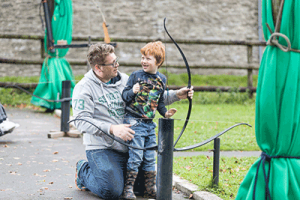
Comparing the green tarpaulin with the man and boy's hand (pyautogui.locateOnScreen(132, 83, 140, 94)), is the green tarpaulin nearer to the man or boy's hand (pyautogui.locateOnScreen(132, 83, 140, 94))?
the man

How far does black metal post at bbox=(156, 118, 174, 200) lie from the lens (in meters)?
2.96

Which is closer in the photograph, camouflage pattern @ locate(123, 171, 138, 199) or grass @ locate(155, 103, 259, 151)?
camouflage pattern @ locate(123, 171, 138, 199)

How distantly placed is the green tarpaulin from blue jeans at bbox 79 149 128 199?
18.4 ft

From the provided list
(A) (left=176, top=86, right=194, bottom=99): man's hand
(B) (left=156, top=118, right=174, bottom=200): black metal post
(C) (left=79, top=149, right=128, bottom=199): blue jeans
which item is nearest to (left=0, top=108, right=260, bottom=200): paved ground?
(C) (left=79, top=149, right=128, bottom=199): blue jeans

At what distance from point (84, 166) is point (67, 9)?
20.1 feet

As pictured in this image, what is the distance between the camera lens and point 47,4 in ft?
32.0

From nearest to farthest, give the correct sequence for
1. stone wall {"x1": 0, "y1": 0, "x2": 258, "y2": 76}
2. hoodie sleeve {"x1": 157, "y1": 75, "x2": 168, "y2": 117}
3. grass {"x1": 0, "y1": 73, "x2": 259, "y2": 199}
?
hoodie sleeve {"x1": 157, "y1": 75, "x2": 168, "y2": 117} < grass {"x1": 0, "y1": 73, "x2": 259, "y2": 199} < stone wall {"x1": 0, "y1": 0, "x2": 258, "y2": 76}

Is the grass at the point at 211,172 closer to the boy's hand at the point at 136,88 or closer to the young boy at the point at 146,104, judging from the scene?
the young boy at the point at 146,104

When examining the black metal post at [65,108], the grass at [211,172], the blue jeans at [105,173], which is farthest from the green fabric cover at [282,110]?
the black metal post at [65,108]

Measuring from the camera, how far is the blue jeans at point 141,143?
3686 mm

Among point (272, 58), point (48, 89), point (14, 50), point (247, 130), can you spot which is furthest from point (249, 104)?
point (14, 50)

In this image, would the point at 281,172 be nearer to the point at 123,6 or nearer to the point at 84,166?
the point at 84,166

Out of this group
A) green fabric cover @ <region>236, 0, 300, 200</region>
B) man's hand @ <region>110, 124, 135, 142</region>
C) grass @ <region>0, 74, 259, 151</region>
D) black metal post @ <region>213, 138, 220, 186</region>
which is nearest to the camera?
green fabric cover @ <region>236, 0, 300, 200</region>

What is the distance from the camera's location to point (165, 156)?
2994 mm
